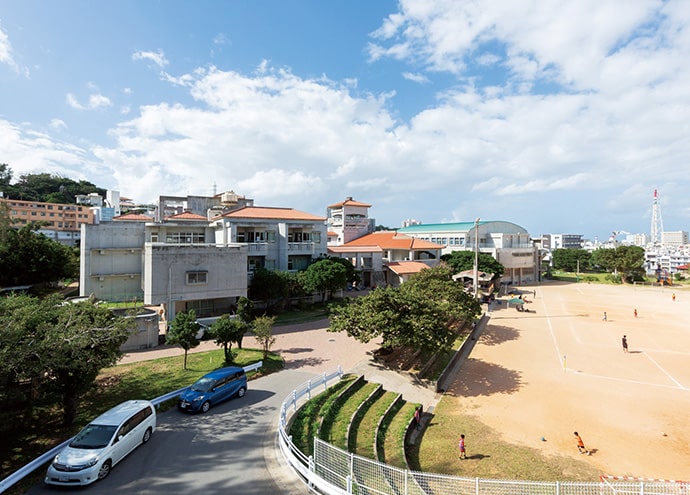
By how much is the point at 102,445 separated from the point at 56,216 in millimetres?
85364

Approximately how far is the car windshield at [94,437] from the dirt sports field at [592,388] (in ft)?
42.5

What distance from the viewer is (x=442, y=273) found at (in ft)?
107

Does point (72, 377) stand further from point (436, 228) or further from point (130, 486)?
point (436, 228)

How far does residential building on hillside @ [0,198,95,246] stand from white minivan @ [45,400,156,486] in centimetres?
6984

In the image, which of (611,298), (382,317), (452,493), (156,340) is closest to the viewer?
(452,493)

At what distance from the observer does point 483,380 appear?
20922mm

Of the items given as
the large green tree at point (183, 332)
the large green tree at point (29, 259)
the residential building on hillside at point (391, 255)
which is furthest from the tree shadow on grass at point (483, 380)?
the large green tree at point (29, 259)

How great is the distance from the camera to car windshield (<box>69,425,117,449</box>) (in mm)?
9930

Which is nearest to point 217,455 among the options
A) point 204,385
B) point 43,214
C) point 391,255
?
point 204,385

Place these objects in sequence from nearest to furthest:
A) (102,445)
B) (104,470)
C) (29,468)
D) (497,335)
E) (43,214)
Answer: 1. (29,468)
2. (104,470)
3. (102,445)
4. (497,335)
5. (43,214)

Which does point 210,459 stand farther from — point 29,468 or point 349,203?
point 349,203

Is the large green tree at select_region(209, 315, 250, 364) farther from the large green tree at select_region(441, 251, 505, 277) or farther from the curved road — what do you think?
the large green tree at select_region(441, 251, 505, 277)

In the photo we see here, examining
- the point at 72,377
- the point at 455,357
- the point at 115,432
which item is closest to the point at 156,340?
the point at 72,377

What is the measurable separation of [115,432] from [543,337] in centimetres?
3131
